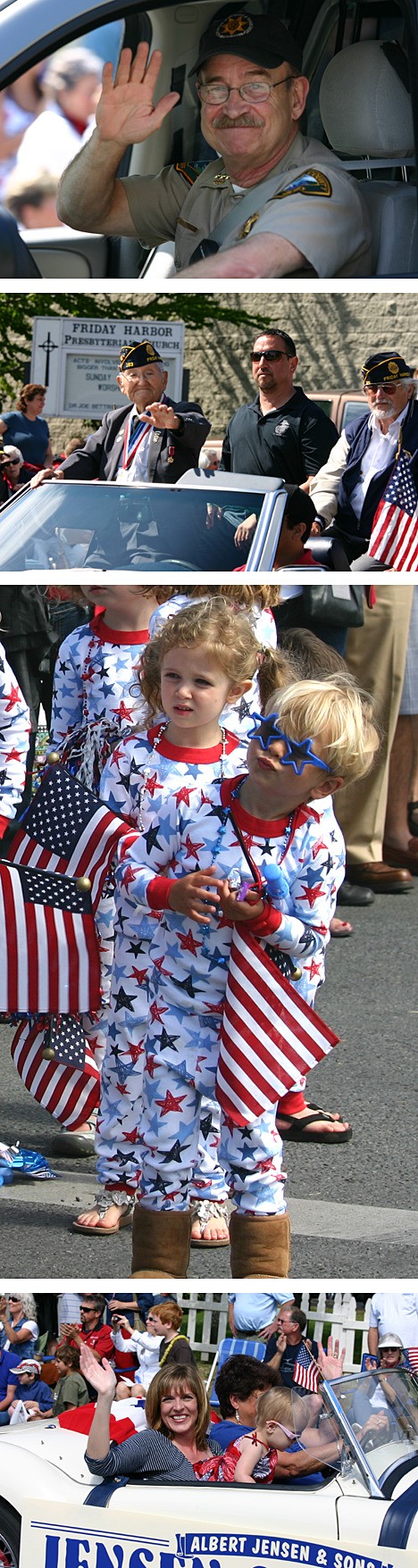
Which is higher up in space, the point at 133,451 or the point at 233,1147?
the point at 133,451

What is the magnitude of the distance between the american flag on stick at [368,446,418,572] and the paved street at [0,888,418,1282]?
54cm

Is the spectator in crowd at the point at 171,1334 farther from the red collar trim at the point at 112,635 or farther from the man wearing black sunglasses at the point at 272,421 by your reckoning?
the man wearing black sunglasses at the point at 272,421

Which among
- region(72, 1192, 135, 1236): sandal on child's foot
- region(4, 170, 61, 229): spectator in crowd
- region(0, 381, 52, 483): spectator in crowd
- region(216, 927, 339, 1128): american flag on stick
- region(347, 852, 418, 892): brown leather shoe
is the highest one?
region(4, 170, 61, 229): spectator in crowd

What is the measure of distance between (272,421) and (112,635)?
0.44m

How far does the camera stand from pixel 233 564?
2584mm

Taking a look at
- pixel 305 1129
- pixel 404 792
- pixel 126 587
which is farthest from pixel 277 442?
pixel 305 1129

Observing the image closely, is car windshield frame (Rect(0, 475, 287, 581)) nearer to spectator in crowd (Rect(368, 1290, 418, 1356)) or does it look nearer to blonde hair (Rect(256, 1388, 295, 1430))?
spectator in crowd (Rect(368, 1290, 418, 1356))

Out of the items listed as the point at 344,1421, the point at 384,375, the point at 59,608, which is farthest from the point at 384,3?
the point at 344,1421

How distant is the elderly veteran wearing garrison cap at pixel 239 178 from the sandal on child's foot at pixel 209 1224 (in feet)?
4.94

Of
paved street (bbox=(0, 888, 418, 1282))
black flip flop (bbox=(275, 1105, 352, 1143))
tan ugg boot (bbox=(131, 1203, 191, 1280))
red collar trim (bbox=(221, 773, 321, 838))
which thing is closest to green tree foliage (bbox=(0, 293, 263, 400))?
red collar trim (bbox=(221, 773, 321, 838))

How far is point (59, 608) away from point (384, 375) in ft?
2.35

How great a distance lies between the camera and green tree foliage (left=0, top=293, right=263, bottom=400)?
2623mm

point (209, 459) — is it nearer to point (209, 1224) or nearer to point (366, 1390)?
point (209, 1224)

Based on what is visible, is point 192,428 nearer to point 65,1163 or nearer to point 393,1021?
point 393,1021
